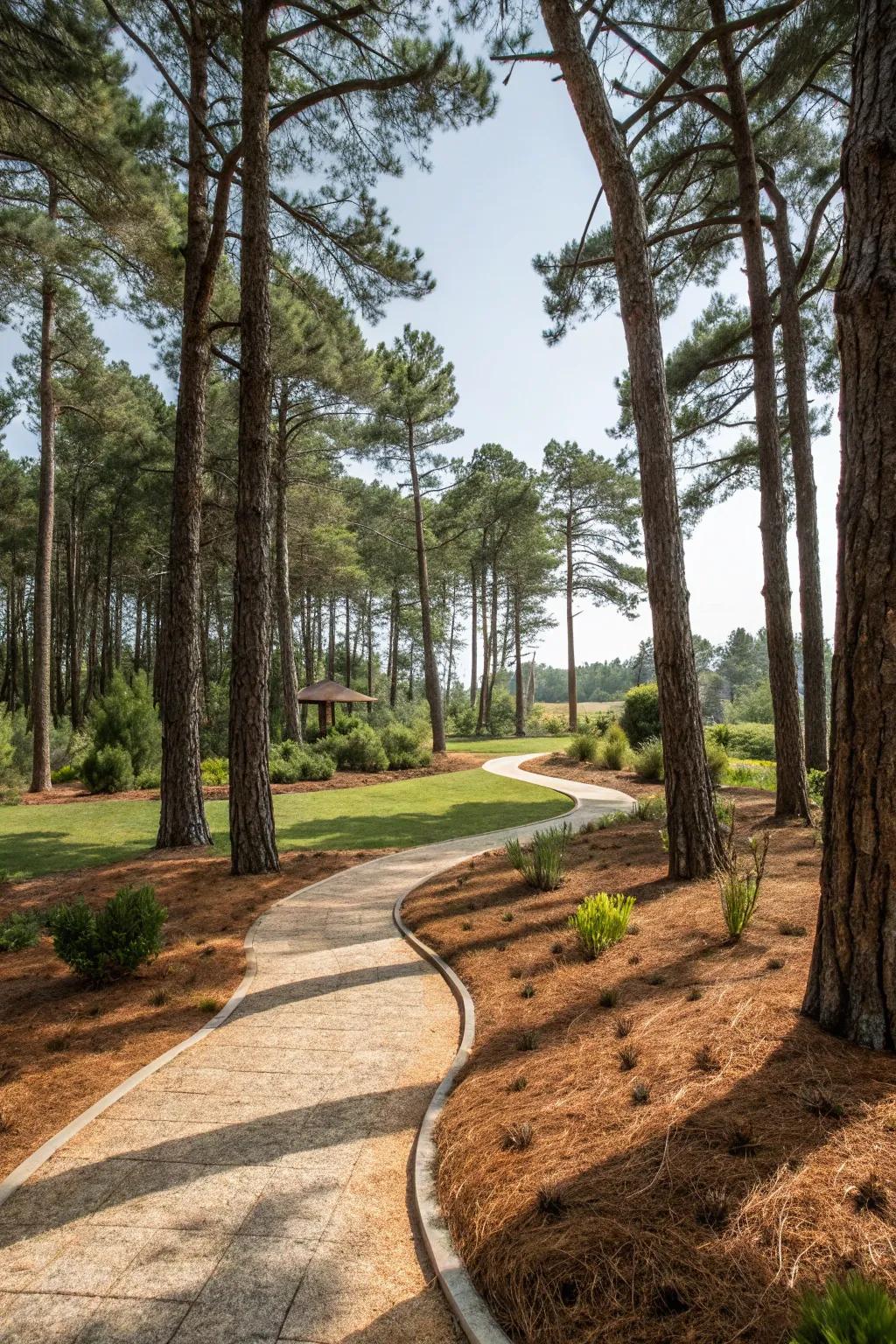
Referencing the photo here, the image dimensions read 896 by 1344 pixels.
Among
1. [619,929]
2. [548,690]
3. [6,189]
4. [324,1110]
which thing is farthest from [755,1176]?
[548,690]

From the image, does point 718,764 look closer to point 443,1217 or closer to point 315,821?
point 315,821

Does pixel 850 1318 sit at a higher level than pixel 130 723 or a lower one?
lower

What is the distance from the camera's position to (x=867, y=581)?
279cm

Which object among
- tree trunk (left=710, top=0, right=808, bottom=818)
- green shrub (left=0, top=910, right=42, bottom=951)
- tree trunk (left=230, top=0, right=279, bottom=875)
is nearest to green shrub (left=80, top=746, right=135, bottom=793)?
tree trunk (left=230, top=0, right=279, bottom=875)

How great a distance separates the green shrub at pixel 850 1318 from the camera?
1.30 m

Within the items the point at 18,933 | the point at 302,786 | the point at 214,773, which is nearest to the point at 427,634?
the point at 302,786

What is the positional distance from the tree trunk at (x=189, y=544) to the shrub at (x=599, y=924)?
608 cm

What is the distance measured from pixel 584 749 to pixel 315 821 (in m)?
9.62

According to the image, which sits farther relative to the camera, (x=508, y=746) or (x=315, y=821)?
(x=508, y=746)

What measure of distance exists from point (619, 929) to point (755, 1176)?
253cm

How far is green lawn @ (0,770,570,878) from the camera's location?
9211 millimetres

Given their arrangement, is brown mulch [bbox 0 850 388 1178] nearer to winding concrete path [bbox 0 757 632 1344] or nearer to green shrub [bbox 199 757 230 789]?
winding concrete path [bbox 0 757 632 1344]

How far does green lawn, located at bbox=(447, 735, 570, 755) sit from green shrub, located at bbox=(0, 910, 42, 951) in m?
18.7

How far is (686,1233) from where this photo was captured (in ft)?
6.35
